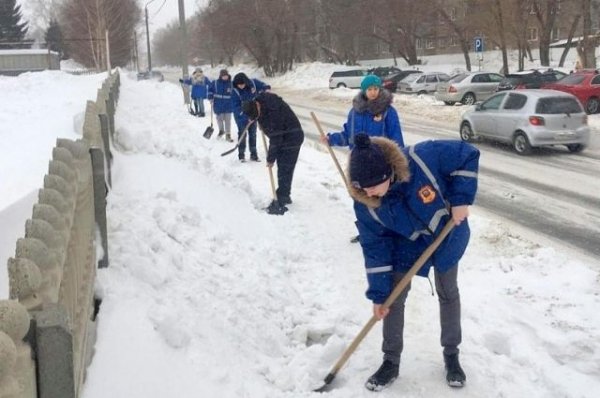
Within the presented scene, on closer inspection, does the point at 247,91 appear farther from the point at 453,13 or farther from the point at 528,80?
the point at 453,13

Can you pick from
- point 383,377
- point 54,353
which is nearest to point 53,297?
point 54,353

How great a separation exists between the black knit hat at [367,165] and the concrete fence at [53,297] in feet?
4.80

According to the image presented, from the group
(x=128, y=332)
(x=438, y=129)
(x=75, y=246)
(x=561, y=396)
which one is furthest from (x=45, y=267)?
(x=438, y=129)

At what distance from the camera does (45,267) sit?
2.38 metres

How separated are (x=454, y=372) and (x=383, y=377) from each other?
437 mm

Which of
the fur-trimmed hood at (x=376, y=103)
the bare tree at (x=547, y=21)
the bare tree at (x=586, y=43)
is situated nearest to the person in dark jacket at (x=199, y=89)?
the fur-trimmed hood at (x=376, y=103)

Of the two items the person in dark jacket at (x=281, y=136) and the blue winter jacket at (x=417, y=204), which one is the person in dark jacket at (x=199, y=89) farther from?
the blue winter jacket at (x=417, y=204)

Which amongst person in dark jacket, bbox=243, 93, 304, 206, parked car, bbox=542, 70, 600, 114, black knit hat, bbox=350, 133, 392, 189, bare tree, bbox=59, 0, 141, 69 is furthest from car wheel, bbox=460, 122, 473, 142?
bare tree, bbox=59, 0, 141, 69

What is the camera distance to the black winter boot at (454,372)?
380 cm

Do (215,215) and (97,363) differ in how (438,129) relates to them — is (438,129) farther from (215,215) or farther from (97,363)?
(97,363)

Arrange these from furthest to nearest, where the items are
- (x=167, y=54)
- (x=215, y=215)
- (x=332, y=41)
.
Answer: (x=167, y=54) → (x=332, y=41) → (x=215, y=215)

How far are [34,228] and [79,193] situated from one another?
121cm

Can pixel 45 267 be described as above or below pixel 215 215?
above

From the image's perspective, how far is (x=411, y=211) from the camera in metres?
3.44
